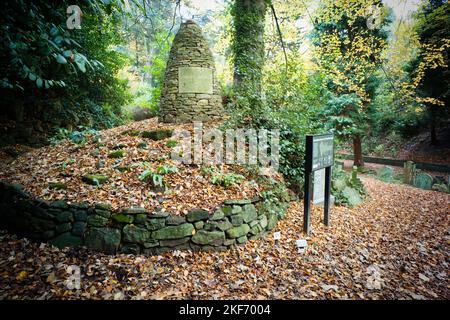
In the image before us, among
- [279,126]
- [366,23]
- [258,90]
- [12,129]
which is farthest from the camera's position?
[366,23]

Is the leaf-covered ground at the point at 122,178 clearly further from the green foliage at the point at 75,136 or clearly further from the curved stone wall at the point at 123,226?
the green foliage at the point at 75,136

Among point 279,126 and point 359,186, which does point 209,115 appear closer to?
point 279,126

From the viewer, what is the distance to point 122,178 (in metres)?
4.01

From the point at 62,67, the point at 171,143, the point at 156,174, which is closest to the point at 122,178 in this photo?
the point at 156,174

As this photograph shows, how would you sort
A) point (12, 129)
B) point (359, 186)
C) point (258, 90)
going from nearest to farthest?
point (258, 90), point (12, 129), point (359, 186)

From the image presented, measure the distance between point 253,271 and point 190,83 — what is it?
5.02 metres

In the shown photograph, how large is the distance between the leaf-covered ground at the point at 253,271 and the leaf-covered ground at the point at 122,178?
78cm

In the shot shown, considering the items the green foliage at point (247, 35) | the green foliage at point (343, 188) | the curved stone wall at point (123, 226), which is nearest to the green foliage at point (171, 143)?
the curved stone wall at point (123, 226)

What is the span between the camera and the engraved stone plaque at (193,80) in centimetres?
635

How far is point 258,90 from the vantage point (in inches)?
229

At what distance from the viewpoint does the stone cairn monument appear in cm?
634

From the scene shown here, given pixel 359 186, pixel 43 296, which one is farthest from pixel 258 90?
pixel 43 296
